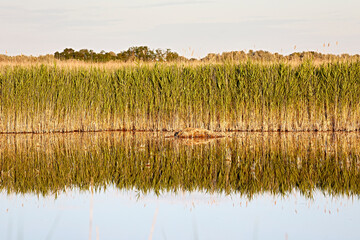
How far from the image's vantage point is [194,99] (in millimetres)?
17000

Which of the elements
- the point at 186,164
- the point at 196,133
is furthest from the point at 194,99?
the point at 186,164

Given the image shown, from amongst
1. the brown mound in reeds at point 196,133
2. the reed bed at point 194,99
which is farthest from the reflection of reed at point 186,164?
the reed bed at point 194,99

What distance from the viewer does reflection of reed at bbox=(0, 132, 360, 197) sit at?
8352 mm

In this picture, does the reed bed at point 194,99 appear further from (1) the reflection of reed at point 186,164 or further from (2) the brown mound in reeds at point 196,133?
(1) the reflection of reed at point 186,164

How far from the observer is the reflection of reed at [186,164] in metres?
8.35

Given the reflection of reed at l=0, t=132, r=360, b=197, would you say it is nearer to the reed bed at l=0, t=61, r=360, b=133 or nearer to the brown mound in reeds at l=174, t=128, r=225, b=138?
the brown mound in reeds at l=174, t=128, r=225, b=138

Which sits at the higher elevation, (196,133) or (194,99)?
(194,99)

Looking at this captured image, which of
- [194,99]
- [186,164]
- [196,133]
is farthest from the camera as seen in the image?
[194,99]

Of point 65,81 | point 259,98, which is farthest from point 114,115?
point 259,98

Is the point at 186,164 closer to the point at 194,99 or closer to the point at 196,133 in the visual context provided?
the point at 196,133

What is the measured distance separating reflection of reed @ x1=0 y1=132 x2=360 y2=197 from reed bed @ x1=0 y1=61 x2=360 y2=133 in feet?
6.23

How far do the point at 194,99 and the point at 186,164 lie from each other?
697cm

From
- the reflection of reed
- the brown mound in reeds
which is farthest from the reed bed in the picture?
the reflection of reed

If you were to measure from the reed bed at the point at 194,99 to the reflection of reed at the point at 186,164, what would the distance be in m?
1.90
